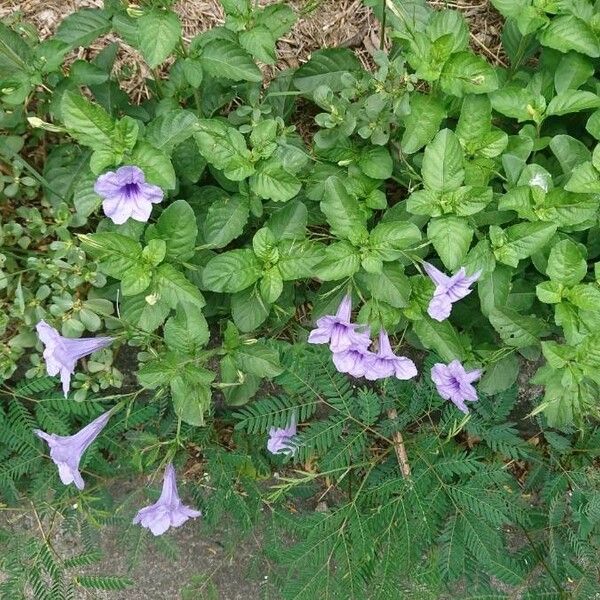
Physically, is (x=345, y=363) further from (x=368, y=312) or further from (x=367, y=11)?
(x=367, y=11)

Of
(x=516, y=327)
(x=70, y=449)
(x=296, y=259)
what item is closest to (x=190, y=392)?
(x=70, y=449)

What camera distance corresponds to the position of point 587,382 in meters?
2.38

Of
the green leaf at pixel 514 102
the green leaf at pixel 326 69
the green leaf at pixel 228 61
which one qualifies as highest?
the green leaf at pixel 228 61

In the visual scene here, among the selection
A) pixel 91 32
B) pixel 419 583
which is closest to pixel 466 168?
pixel 91 32

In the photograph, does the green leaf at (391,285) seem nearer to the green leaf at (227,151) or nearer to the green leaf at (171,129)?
the green leaf at (227,151)

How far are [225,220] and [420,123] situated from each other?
741 millimetres

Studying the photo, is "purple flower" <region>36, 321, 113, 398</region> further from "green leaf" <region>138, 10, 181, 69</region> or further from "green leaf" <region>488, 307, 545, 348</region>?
"green leaf" <region>488, 307, 545, 348</region>

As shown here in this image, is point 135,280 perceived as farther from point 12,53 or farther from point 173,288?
point 12,53

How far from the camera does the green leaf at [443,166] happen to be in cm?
208

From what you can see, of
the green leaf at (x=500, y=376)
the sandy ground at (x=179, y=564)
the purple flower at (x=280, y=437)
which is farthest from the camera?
the sandy ground at (x=179, y=564)

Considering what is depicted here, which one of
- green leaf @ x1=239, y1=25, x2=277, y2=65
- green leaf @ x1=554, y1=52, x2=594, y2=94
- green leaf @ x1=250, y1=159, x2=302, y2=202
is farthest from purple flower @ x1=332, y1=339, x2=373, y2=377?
green leaf @ x1=554, y1=52, x2=594, y2=94

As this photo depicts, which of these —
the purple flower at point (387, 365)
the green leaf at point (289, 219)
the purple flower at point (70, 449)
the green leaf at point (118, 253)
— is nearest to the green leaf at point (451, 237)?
the purple flower at point (387, 365)

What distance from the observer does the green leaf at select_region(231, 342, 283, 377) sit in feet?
7.22

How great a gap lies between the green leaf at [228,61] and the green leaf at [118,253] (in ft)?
2.08
